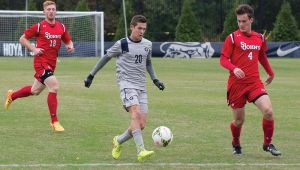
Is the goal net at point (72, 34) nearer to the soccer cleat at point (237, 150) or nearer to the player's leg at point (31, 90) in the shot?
the player's leg at point (31, 90)

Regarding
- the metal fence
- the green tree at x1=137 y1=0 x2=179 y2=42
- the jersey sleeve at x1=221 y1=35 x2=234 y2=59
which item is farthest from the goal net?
the jersey sleeve at x1=221 y1=35 x2=234 y2=59

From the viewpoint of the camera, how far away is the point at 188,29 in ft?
118

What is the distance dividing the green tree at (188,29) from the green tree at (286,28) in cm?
619

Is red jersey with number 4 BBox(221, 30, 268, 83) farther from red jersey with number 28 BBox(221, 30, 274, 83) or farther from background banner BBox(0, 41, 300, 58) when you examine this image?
background banner BBox(0, 41, 300, 58)

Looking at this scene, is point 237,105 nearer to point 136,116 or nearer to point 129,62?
point 136,116

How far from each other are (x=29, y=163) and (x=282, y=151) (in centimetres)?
325

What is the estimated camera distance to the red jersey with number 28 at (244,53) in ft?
17.9

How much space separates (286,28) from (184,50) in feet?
29.5

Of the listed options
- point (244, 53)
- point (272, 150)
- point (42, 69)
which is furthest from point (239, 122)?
point (42, 69)

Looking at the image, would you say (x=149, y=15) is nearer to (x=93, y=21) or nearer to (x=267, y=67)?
(x=93, y=21)

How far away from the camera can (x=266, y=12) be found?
42.0 m

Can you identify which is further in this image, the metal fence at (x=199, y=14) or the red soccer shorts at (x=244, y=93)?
the metal fence at (x=199, y=14)

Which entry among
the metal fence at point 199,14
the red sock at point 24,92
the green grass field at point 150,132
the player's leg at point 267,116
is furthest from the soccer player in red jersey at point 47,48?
the metal fence at point 199,14

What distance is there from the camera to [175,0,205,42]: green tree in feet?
118
